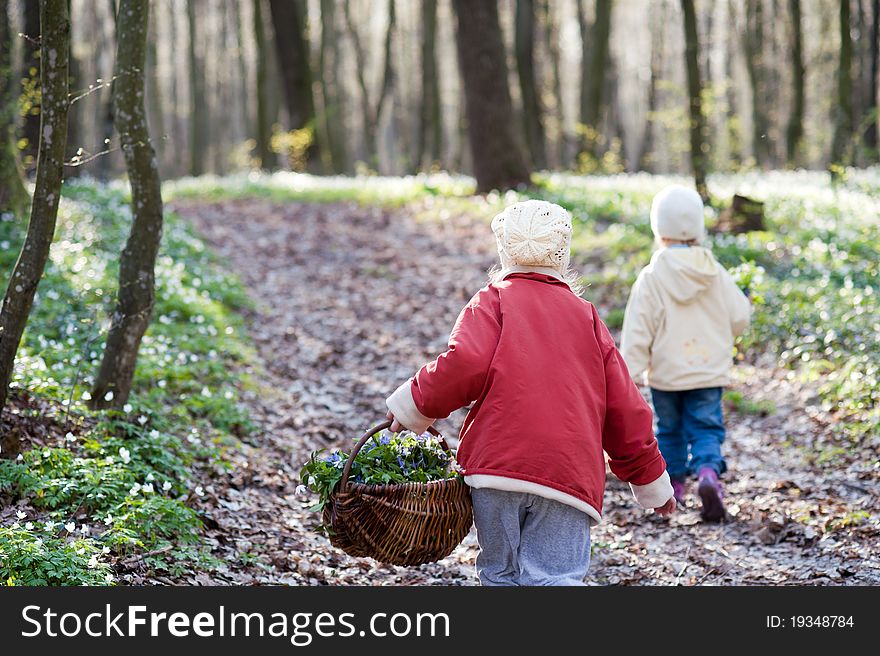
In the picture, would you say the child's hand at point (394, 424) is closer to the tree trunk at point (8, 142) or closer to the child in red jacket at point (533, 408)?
the child in red jacket at point (533, 408)

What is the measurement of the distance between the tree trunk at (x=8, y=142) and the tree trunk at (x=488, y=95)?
726cm

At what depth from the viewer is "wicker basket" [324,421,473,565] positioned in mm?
3529

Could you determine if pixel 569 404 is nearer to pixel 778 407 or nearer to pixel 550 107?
pixel 778 407

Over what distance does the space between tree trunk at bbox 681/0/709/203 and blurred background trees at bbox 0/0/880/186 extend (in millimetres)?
48

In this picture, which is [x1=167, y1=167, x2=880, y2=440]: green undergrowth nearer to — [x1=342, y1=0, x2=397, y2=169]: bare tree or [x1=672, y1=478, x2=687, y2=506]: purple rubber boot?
[x1=672, y1=478, x2=687, y2=506]: purple rubber boot

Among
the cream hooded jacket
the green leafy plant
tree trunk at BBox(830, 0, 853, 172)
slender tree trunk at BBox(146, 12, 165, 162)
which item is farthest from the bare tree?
the green leafy plant

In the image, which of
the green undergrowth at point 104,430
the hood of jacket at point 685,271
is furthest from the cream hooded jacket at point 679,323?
the green undergrowth at point 104,430

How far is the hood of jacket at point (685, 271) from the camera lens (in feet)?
19.3

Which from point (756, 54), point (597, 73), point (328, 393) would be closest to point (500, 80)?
point (597, 73)

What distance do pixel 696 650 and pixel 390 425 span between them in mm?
1441

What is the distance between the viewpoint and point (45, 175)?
4.78m

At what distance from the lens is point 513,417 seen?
3500 mm

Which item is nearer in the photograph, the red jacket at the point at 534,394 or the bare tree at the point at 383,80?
the red jacket at the point at 534,394

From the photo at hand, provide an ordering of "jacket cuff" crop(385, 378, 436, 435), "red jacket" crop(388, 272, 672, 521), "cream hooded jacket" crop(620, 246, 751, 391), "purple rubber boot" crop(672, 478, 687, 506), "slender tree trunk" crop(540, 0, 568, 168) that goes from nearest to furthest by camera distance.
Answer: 1. "red jacket" crop(388, 272, 672, 521)
2. "jacket cuff" crop(385, 378, 436, 435)
3. "cream hooded jacket" crop(620, 246, 751, 391)
4. "purple rubber boot" crop(672, 478, 687, 506)
5. "slender tree trunk" crop(540, 0, 568, 168)
